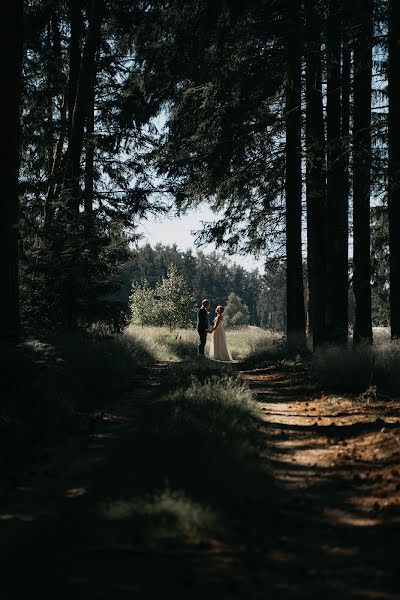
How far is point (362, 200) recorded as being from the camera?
14.3 meters

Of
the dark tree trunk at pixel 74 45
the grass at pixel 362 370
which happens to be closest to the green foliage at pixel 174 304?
the dark tree trunk at pixel 74 45

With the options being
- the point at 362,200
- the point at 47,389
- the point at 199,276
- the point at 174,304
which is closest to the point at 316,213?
the point at 362,200

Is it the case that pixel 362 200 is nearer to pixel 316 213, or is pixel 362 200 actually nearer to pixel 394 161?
pixel 394 161

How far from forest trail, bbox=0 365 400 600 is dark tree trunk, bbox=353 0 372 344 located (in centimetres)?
747

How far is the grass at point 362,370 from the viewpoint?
34.2 feet

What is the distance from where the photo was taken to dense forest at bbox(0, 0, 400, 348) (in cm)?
1284

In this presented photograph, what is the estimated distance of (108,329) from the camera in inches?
727

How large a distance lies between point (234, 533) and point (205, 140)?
1532cm

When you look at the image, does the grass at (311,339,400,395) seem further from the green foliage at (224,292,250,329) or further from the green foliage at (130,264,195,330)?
the green foliage at (224,292,250,329)

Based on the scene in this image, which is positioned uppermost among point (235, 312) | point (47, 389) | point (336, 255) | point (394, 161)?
point (394, 161)

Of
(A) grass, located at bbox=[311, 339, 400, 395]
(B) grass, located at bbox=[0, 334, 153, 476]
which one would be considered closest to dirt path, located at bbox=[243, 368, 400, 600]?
(A) grass, located at bbox=[311, 339, 400, 395]

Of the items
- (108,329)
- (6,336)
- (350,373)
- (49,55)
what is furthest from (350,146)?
(49,55)

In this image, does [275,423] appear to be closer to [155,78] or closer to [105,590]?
[105,590]

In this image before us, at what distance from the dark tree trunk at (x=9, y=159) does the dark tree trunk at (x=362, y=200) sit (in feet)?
22.6
